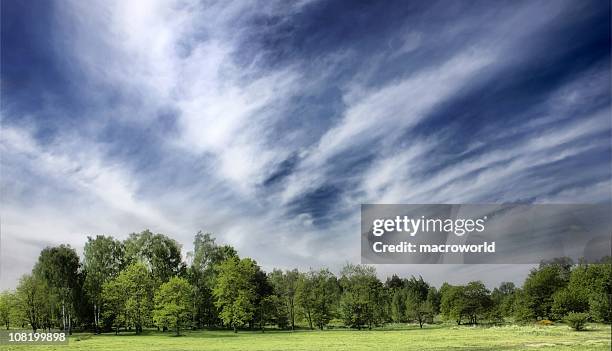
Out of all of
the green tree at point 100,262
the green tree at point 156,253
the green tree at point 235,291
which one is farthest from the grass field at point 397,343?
the green tree at point 156,253

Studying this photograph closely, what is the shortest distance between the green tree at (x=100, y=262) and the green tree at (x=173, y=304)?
1391 centimetres

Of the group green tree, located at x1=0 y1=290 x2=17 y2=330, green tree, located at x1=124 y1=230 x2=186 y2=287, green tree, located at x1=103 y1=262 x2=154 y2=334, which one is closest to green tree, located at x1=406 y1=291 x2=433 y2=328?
green tree, located at x1=124 y1=230 x2=186 y2=287

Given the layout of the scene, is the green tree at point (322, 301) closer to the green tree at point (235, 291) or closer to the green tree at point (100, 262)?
the green tree at point (235, 291)

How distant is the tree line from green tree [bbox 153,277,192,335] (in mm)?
178

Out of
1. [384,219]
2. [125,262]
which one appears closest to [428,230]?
[384,219]

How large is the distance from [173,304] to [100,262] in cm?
2228

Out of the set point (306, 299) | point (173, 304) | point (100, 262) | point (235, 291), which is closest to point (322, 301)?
point (306, 299)

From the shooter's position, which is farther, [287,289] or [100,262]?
[287,289]

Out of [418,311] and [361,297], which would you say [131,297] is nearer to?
[361,297]

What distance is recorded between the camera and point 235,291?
305 feet

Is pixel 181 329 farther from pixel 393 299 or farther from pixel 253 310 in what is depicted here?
pixel 393 299

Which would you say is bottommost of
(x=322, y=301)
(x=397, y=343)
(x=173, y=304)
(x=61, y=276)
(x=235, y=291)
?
(x=322, y=301)

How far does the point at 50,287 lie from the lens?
88.2m

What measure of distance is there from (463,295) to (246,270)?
205 feet
